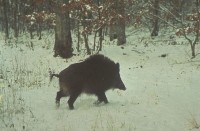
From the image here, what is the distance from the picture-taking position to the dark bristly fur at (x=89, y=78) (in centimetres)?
924

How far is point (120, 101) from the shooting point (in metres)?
10.1

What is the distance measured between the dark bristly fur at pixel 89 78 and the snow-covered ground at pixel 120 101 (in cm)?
37

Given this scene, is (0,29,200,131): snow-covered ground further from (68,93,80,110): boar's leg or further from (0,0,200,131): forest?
(68,93,80,110): boar's leg

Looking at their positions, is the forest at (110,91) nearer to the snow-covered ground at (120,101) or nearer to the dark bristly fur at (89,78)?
the snow-covered ground at (120,101)

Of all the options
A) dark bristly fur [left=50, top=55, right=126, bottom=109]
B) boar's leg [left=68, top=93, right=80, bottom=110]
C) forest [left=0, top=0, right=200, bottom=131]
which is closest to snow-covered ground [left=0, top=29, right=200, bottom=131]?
forest [left=0, top=0, right=200, bottom=131]

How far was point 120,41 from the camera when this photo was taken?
2308cm

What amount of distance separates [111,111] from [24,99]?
2.71 metres

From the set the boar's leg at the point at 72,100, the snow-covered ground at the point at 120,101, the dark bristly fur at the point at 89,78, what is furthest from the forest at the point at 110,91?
the dark bristly fur at the point at 89,78

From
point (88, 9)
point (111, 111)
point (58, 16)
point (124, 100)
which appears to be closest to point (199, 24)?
point (88, 9)

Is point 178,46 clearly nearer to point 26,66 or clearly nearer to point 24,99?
point 26,66

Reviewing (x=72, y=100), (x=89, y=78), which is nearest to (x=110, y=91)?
(x=89, y=78)

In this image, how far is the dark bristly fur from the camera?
9242mm

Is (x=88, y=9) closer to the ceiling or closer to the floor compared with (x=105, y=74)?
closer to the ceiling

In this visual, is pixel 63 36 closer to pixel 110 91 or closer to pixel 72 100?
pixel 110 91
